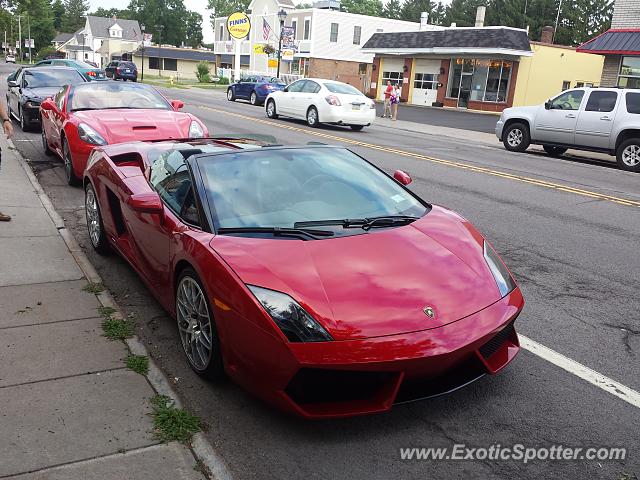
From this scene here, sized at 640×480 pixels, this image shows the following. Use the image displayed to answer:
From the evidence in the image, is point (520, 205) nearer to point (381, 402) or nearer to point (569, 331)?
point (569, 331)

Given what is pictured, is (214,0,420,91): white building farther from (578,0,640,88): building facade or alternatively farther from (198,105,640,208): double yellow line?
(198,105,640,208): double yellow line

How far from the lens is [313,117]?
21.2m

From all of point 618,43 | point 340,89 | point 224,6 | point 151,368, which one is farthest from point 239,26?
point 224,6

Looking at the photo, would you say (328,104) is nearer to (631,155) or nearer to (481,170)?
(481,170)

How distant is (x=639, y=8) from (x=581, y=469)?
82.4ft

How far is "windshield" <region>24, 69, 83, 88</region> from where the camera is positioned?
1554cm

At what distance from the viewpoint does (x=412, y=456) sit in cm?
306

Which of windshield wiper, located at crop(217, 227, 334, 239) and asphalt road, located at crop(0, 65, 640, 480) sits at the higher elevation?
windshield wiper, located at crop(217, 227, 334, 239)

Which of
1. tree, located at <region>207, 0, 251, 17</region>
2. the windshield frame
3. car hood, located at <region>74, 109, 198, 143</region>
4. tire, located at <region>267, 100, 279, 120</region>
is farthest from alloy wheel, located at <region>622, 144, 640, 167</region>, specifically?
tree, located at <region>207, 0, 251, 17</region>

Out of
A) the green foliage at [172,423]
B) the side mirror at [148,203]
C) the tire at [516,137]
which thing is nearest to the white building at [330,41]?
the tire at [516,137]

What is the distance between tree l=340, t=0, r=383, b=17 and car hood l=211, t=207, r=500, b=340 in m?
115

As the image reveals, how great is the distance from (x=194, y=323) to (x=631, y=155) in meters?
14.8

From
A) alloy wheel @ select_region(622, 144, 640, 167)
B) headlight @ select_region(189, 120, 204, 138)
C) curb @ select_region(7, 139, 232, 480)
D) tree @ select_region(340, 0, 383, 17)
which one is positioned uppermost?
tree @ select_region(340, 0, 383, 17)

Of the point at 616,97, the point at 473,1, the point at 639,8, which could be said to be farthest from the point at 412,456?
the point at 473,1
